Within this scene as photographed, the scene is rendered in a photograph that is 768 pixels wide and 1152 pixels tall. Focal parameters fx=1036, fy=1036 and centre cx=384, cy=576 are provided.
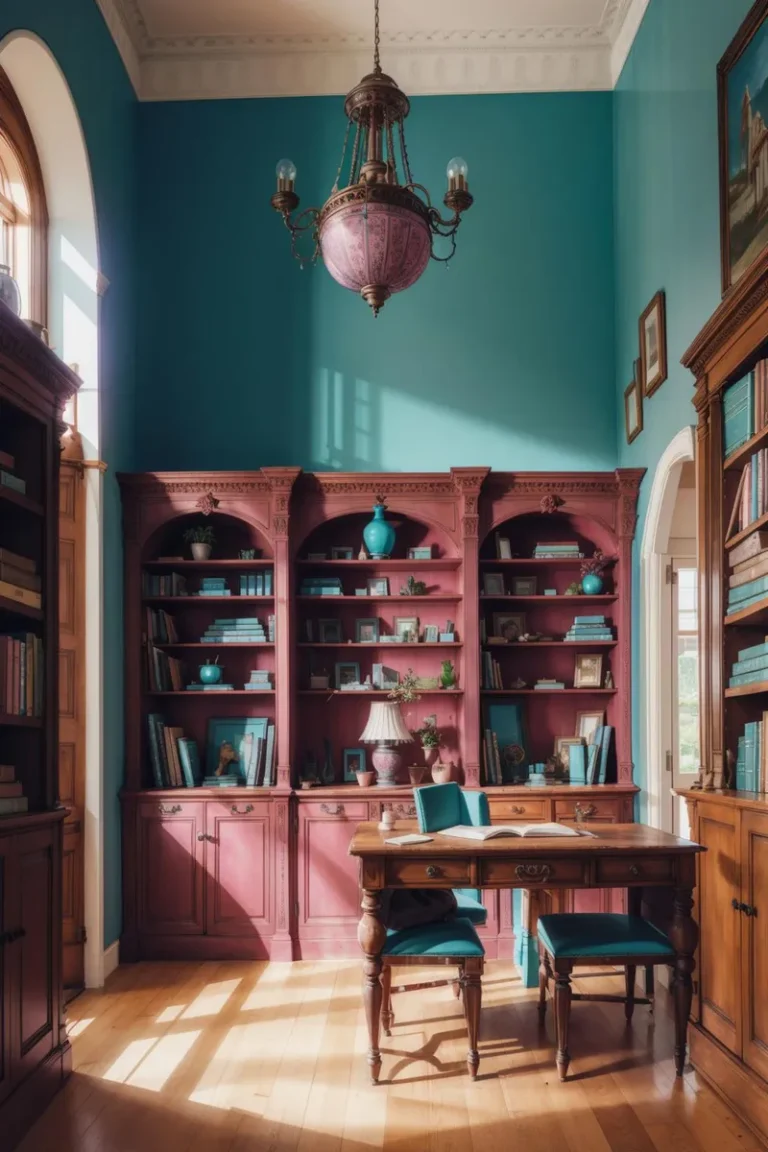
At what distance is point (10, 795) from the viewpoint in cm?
385

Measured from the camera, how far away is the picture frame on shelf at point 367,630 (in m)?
6.41

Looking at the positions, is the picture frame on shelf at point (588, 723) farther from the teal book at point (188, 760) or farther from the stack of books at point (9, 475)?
the stack of books at point (9, 475)

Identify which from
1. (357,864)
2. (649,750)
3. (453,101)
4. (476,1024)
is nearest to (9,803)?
(476,1024)

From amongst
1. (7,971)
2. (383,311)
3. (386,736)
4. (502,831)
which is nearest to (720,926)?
(502,831)

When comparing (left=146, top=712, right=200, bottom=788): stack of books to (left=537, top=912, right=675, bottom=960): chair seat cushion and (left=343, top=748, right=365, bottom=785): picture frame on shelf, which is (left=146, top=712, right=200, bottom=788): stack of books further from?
(left=537, top=912, right=675, bottom=960): chair seat cushion

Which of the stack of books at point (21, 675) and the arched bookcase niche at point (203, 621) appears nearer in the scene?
the stack of books at point (21, 675)

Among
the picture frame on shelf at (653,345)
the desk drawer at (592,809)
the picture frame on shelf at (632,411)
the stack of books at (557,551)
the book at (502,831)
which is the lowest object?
the desk drawer at (592,809)

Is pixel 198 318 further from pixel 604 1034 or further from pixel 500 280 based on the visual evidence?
pixel 604 1034

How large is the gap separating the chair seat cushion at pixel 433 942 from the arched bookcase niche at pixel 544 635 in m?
2.01

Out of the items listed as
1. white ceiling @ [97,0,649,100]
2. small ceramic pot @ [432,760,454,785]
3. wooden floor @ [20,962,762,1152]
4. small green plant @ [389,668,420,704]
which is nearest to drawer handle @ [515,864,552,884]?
wooden floor @ [20,962,762,1152]

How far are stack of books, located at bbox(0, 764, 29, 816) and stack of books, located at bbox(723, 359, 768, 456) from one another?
118 inches

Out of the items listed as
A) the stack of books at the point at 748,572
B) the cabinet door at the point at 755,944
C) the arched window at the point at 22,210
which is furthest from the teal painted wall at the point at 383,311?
the cabinet door at the point at 755,944

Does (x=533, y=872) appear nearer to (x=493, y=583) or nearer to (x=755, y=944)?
(x=755, y=944)

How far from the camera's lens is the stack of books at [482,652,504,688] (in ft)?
20.5
